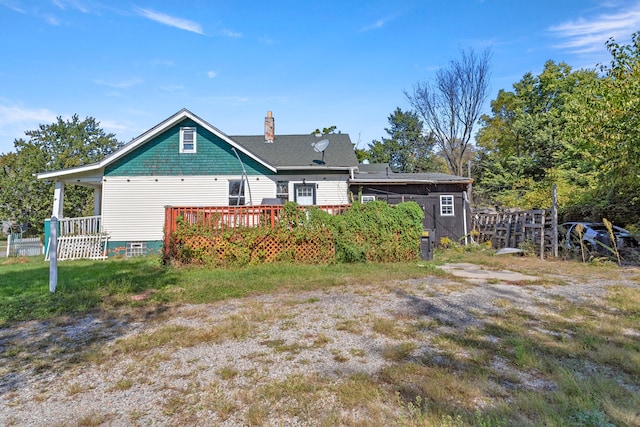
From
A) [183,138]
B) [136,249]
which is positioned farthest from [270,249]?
[183,138]

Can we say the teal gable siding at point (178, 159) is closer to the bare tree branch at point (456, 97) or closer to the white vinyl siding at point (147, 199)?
the white vinyl siding at point (147, 199)

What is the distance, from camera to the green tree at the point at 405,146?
125 feet

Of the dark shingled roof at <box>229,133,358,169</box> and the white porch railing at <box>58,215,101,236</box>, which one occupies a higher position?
the dark shingled roof at <box>229,133,358,169</box>

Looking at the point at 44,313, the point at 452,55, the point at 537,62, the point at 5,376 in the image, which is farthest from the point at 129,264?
the point at 537,62

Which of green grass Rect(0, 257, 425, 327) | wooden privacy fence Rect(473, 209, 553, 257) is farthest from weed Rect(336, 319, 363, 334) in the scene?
wooden privacy fence Rect(473, 209, 553, 257)

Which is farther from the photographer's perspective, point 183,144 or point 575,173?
point 575,173

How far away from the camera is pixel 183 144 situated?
12977mm

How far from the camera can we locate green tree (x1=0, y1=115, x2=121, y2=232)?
899 inches

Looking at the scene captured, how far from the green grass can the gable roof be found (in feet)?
15.2

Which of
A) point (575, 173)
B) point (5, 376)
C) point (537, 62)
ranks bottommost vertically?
point (5, 376)

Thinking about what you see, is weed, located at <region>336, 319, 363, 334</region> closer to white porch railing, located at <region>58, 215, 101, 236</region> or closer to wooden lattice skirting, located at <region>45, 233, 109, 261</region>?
wooden lattice skirting, located at <region>45, 233, 109, 261</region>

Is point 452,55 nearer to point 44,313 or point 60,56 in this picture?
point 60,56

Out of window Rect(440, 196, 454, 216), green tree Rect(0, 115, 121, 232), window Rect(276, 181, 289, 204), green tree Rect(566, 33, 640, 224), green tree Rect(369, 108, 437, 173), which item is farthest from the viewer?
green tree Rect(369, 108, 437, 173)

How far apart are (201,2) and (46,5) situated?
4144 millimetres
